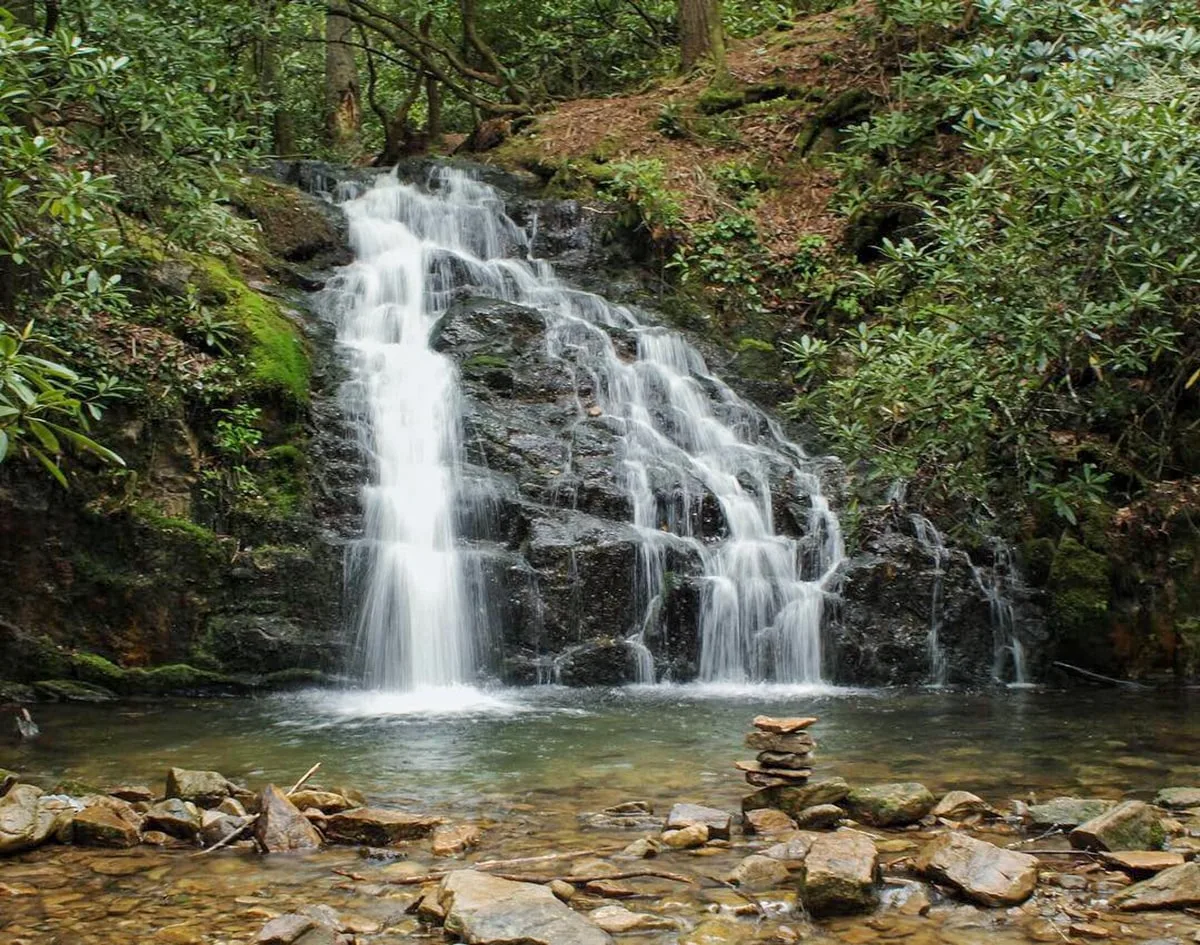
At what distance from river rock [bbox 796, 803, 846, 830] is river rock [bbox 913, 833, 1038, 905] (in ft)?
2.17

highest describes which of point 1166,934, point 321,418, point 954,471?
point 321,418

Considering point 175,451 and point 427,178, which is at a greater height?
point 427,178

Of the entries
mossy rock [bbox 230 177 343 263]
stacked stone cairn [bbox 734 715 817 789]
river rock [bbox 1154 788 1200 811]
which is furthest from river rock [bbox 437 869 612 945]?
mossy rock [bbox 230 177 343 263]

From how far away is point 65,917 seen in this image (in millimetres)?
3842

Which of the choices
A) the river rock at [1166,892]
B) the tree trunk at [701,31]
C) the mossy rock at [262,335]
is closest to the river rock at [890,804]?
the river rock at [1166,892]

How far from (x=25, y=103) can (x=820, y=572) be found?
753 cm

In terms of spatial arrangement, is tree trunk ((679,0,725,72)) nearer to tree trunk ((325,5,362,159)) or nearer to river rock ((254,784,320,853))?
tree trunk ((325,5,362,159))

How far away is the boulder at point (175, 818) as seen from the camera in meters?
4.71

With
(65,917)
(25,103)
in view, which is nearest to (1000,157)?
(25,103)

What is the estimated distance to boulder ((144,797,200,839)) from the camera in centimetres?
471

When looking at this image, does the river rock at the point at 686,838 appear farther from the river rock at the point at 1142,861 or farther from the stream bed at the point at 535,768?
the river rock at the point at 1142,861

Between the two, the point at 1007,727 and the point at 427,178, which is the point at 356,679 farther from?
the point at 427,178

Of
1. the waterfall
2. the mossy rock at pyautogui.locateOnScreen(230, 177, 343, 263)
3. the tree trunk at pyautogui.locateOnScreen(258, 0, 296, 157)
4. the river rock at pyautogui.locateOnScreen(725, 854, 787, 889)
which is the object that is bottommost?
the river rock at pyautogui.locateOnScreen(725, 854, 787, 889)

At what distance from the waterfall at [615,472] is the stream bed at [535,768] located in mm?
636
